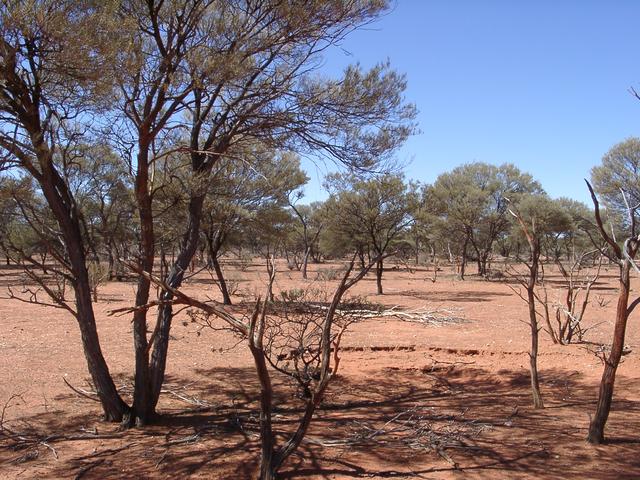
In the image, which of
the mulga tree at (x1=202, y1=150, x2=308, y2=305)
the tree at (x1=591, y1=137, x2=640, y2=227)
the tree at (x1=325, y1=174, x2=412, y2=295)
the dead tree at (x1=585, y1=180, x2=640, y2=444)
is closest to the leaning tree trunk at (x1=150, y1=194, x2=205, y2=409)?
the dead tree at (x1=585, y1=180, x2=640, y2=444)

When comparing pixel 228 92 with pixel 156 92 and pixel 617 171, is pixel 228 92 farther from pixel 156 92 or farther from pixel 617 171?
pixel 617 171

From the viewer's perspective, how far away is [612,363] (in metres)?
5.49

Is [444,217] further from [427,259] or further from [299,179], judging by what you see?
[427,259]

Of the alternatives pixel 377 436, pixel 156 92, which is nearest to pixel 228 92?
pixel 156 92

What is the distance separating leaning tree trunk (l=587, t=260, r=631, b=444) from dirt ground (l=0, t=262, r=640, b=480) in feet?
0.53

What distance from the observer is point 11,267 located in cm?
3947

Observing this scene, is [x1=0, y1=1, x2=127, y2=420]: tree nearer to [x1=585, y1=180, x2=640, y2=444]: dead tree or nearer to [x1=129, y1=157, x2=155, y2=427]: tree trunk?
[x1=129, y1=157, x2=155, y2=427]: tree trunk

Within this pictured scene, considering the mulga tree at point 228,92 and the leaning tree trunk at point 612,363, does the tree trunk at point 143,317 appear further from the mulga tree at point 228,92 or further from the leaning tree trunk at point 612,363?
the leaning tree trunk at point 612,363

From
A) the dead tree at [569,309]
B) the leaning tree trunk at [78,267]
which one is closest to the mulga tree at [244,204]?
the dead tree at [569,309]

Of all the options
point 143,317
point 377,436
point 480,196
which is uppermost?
point 480,196

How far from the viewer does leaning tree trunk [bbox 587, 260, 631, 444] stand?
211 inches

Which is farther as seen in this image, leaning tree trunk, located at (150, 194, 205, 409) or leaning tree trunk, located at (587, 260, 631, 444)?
leaning tree trunk, located at (150, 194, 205, 409)

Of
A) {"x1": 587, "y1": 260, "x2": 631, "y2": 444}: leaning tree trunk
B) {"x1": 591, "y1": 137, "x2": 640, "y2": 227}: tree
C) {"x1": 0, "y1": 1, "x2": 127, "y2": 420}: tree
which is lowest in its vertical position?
{"x1": 587, "y1": 260, "x2": 631, "y2": 444}: leaning tree trunk

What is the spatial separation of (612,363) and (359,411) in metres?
3.29
